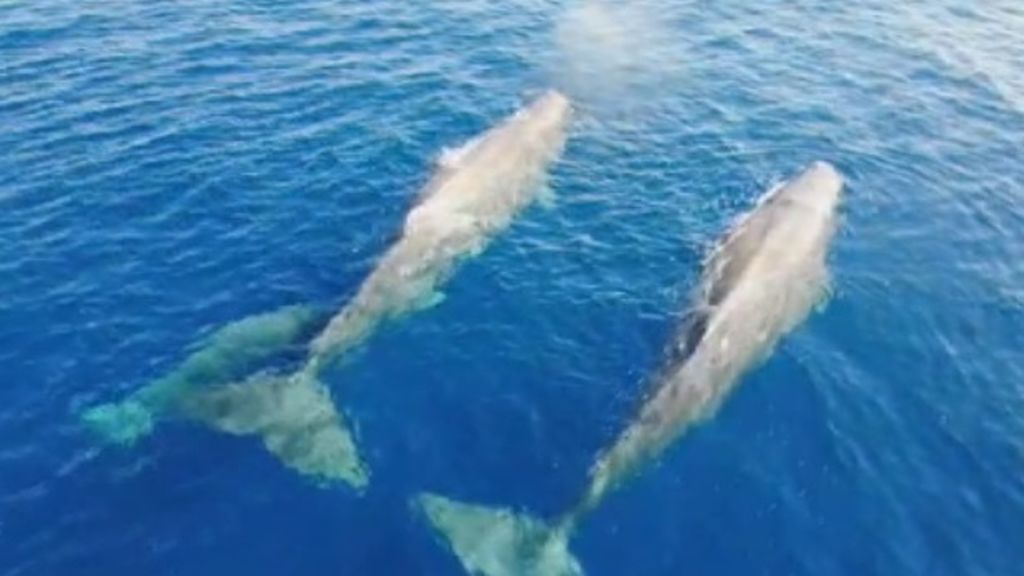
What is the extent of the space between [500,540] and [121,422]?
9.28 meters

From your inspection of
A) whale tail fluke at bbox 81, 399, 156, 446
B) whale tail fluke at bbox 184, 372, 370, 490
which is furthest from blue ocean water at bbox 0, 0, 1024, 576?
whale tail fluke at bbox 184, 372, 370, 490

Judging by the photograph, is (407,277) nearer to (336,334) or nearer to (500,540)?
(336,334)

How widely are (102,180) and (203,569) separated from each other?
15.5 meters

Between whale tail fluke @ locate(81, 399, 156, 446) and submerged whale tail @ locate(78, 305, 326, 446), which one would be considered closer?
whale tail fluke @ locate(81, 399, 156, 446)

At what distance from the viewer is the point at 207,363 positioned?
31516 mm

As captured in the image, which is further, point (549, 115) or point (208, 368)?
point (549, 115)

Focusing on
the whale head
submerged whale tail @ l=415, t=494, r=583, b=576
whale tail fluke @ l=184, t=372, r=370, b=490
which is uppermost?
the whale head

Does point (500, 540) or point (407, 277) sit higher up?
point (407, 277)

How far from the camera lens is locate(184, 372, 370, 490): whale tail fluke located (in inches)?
1147

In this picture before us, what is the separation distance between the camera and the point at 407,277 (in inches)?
1368

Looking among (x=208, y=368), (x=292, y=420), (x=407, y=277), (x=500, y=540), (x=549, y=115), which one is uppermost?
(x=549, y=115)

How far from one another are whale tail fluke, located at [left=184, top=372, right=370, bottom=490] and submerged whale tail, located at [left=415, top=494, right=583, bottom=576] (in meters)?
2.16

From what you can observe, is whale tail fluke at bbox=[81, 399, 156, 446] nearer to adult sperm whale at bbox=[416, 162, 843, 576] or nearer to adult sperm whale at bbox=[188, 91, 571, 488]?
adult sperm whale at bbox=[188, 91, 571, 488]

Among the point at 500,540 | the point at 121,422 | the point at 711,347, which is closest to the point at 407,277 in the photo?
the point at 711,347
